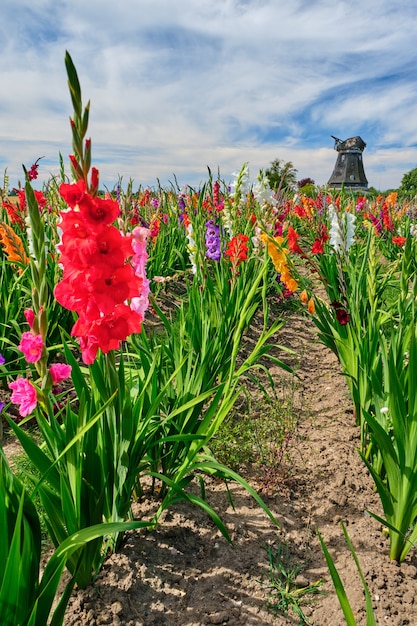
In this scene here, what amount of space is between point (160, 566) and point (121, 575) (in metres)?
0.15

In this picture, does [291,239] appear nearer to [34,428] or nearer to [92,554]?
[34,428]

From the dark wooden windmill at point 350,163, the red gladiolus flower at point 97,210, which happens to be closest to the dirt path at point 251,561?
the red gladiolus flower at point 97,210

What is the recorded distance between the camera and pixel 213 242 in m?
3.70

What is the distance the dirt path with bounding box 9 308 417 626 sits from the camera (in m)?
1.40

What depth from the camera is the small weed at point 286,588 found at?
1.44 metres

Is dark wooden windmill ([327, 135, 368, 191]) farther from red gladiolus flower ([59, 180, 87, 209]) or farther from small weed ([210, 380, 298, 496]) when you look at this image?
red gladiolus flower ([59, 180, 87, 209])

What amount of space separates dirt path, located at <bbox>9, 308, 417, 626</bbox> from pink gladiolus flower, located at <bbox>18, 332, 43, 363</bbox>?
2.52ft

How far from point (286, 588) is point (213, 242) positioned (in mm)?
2673

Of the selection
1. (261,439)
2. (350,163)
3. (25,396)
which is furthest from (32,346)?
(350,163)

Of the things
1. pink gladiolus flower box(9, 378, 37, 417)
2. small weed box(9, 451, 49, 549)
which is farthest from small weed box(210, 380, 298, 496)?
pink gladiolus flower box(9, 378, 37, 417)

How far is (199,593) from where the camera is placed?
1.48 metres

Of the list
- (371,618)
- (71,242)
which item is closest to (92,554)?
(371,618)

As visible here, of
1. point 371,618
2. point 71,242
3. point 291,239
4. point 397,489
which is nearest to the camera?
point 371,618

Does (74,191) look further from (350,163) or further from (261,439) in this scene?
(350,163)
